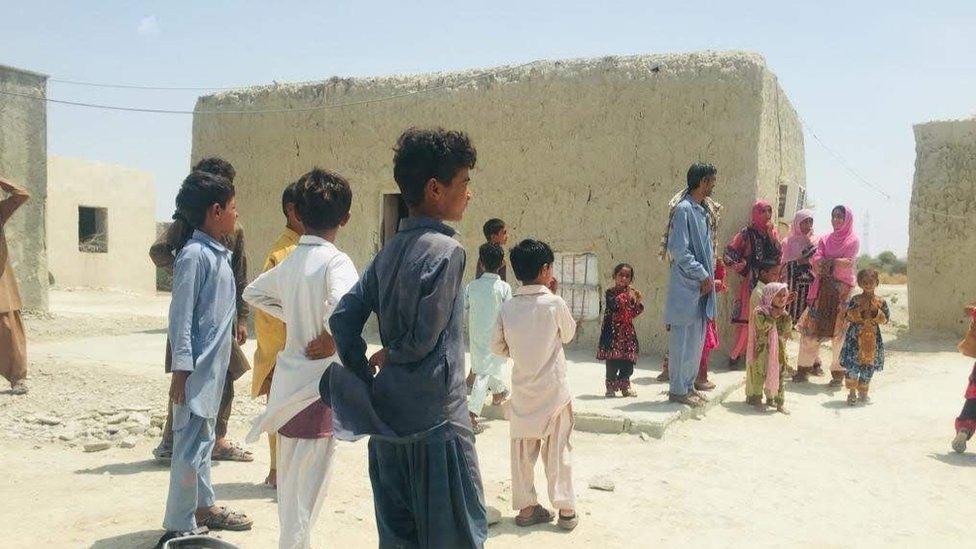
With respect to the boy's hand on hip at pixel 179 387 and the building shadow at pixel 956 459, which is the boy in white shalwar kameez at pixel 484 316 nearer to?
the boy's hand on hip at pixel 179 387

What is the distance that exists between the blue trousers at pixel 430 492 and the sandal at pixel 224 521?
1.43m

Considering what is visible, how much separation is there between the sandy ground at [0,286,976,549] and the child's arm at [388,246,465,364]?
1.59 meters

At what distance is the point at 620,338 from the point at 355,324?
4.15m

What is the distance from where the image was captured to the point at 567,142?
8.73 metres

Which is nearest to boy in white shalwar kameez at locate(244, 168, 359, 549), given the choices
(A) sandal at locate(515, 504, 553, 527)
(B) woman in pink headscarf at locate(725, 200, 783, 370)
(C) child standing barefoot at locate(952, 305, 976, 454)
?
(A) sandal at locate(515, 504, 553, 527)

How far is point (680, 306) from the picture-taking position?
570 cm

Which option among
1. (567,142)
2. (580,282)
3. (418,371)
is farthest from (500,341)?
(567,142)

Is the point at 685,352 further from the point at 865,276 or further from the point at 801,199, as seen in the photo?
the point at 801,199

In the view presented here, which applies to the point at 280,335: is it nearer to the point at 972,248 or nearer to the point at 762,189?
the point at 762,189

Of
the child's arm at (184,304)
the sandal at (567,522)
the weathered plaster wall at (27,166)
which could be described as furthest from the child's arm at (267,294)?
the weathered plaster wall at (27,166)

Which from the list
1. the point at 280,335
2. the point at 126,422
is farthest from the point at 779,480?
the point at 126,422

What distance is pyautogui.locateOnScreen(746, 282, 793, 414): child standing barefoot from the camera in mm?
6125

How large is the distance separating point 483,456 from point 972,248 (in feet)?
25.8

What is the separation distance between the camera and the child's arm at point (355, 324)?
2.07 m
